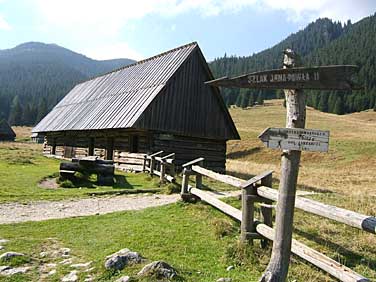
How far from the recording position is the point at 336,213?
547 centimetres

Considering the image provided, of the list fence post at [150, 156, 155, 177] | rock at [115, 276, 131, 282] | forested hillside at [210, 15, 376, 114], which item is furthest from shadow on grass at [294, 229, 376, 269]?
forested hillside at [210, 15, 376, 114]

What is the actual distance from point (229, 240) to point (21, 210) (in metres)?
6.24

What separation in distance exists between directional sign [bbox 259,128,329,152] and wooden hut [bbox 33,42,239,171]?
610 inches

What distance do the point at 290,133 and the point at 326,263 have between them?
1881mm

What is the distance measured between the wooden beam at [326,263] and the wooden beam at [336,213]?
56 cm

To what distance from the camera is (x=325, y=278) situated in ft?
18.4

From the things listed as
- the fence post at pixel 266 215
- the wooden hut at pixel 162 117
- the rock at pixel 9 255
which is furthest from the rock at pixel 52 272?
the wooden hut at pixel 162 117

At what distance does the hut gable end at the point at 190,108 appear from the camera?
21547 millimetres

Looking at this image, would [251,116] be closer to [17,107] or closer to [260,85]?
[17,107]

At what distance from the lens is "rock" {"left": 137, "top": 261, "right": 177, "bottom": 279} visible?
5.36 meters

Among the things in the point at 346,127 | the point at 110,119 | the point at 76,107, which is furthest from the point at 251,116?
the point at 110,119

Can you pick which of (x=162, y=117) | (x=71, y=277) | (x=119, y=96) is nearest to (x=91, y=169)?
(x=162, y=117)

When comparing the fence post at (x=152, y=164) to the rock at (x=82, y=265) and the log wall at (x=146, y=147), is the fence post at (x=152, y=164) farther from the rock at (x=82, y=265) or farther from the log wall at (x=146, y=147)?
the rock at (x=82, y=265)

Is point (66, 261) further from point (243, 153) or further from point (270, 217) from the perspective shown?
point (243, 153)
